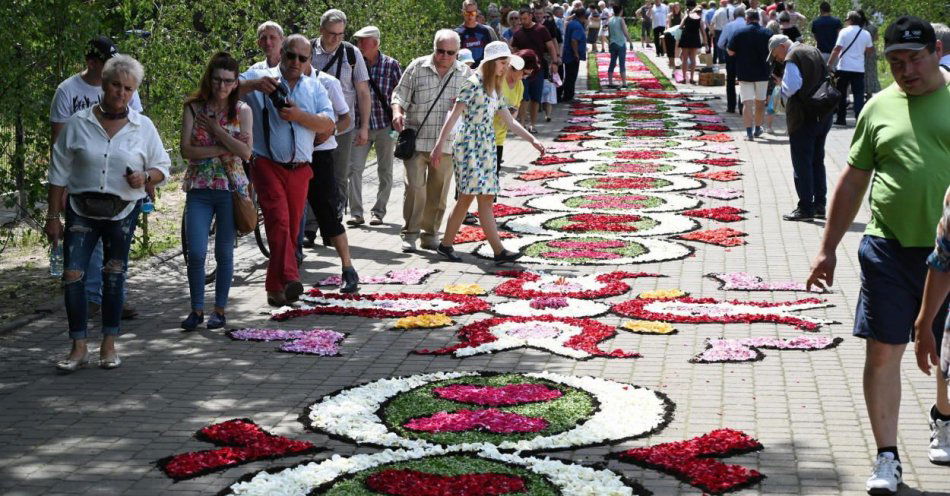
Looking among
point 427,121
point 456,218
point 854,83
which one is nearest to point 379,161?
point 427,121

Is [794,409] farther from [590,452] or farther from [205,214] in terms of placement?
[205,214]

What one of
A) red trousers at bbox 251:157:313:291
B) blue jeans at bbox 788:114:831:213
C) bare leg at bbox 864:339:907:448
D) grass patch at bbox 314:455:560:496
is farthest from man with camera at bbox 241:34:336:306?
blue jeans at bbox 788:114:831:213

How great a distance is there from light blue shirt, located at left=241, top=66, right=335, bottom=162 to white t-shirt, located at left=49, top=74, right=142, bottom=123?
99 cm

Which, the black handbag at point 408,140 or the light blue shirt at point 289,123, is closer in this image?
the light blue shirt at point 289,123

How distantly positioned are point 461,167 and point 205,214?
3044 mm

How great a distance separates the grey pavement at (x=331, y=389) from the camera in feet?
20.5

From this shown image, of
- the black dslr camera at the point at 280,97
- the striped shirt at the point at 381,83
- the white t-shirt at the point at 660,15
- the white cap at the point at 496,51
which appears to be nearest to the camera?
the black dslr camera at the point at 280,97

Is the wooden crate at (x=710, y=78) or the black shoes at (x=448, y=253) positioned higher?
the black shoes at (x=448, y=253)

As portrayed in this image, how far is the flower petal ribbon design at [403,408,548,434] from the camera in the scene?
6879 mm

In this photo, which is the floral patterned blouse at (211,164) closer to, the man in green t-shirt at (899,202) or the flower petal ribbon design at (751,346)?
the flower petal ribbon design at (751,346)

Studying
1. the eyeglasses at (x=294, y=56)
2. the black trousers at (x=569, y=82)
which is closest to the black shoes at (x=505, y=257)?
the eyeglasses at (x=294, y=56)

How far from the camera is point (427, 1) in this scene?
2562 centimetres

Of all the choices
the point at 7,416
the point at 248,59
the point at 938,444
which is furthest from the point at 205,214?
the point at 248,59

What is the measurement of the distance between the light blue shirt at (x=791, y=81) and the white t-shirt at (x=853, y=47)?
8587mm
